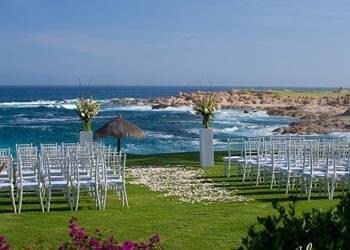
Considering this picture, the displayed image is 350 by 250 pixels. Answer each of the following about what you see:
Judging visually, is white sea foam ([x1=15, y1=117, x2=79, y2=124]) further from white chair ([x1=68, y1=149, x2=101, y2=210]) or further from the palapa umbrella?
white chair ([x1=68, y1=149, x2=101, y2=210])

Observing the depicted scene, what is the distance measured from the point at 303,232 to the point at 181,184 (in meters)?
10.6

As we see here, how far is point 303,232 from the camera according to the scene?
3330mm

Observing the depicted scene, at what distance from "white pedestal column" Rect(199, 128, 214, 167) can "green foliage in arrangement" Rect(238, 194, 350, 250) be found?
14.2 metres

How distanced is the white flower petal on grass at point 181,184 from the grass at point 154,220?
1.23ft

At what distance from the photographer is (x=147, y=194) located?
12.6m

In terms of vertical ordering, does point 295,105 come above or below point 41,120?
above

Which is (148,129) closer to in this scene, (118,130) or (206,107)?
(206,107)

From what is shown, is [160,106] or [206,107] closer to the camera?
[206,107]

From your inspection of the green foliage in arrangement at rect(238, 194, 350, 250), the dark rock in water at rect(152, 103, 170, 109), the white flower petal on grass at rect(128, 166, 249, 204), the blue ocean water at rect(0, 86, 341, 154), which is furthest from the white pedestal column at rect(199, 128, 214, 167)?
the dark rock in water at rect(152, 103, 170, 109)

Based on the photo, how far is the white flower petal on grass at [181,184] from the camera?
11.9 metres

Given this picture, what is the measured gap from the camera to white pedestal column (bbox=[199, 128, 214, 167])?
17766 millimetres

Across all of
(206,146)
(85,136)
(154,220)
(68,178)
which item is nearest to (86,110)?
(85,136)

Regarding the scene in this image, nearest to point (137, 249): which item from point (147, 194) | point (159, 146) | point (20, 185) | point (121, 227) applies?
point (121, 227)

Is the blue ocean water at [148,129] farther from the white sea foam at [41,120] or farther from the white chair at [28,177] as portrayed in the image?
the white chair at [28,177]
